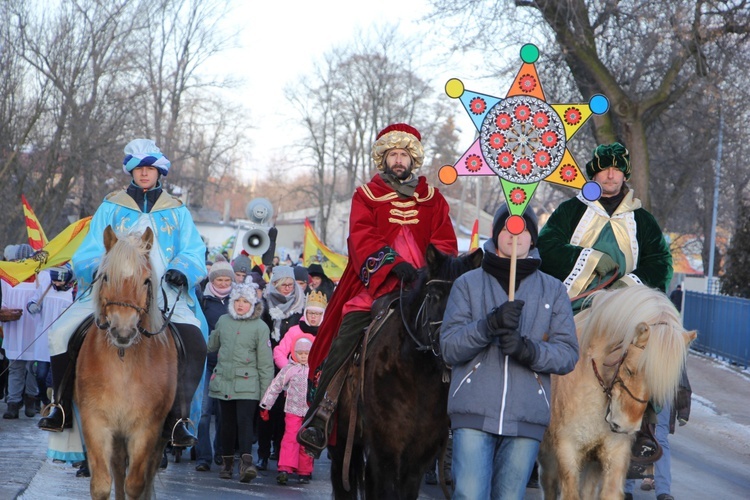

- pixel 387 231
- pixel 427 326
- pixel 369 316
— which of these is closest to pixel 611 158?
pixel 387 231

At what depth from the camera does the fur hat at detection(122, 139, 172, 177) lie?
7512mm

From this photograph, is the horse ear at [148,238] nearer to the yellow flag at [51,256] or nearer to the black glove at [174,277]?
the black glove at [174,277]

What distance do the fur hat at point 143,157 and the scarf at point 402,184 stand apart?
1682 mm

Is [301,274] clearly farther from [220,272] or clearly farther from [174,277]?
[174,277]

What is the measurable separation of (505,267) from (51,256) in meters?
7.73

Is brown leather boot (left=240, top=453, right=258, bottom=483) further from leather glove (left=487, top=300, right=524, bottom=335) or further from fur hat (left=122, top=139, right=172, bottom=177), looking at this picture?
leather glove (left=487, top=300, right=524, bottom=335)

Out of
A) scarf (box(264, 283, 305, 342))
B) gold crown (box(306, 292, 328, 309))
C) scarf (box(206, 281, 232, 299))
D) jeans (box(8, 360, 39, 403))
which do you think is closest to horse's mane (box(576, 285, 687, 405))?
gold crown (box(306, 292, 328, 309))

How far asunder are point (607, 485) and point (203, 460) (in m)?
5.56

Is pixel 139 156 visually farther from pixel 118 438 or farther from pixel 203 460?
pixel 203 460

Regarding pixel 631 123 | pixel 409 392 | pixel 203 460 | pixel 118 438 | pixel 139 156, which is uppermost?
pixel 631 123

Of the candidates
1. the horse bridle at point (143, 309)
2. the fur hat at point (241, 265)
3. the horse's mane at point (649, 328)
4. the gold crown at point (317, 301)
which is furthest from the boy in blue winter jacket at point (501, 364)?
the fur hat at point (241, 265)

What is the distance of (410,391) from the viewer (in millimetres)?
6172

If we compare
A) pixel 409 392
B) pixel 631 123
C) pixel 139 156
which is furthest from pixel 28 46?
pixel 409 392

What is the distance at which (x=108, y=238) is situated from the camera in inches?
264
